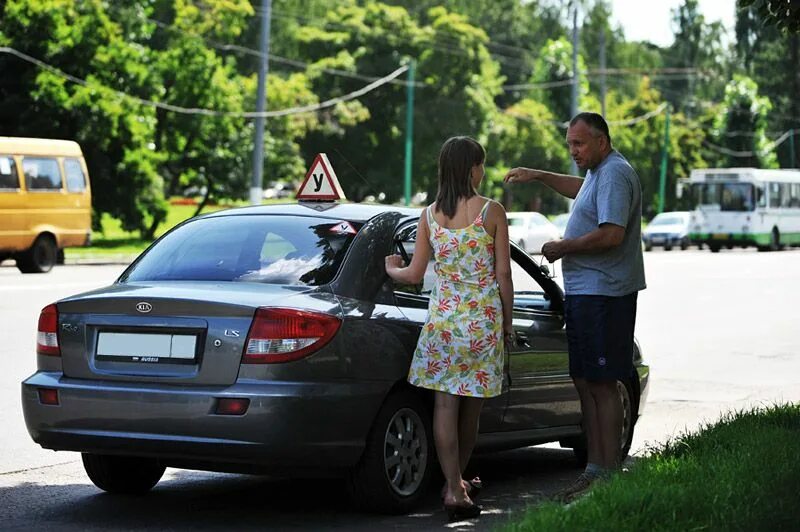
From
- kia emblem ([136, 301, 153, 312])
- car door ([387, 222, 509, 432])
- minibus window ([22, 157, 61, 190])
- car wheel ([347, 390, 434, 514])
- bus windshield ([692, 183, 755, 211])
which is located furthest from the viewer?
bus windshield ([692, 183, 755, 211])

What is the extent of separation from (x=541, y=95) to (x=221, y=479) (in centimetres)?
8630

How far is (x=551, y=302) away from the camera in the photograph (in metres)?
8.67

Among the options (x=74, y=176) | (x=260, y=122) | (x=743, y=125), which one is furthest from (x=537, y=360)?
(x=743, y=125)

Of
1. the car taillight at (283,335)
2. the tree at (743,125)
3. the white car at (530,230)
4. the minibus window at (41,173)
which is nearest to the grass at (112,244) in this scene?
the minibus window at (41,173)

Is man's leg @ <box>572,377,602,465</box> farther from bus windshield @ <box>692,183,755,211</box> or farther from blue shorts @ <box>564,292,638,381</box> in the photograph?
bus windshield @ <box>692,183,755,211</box>

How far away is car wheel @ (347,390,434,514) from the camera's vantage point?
6.97 metres

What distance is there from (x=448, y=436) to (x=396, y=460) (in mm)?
264

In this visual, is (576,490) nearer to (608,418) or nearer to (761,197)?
(608,418)

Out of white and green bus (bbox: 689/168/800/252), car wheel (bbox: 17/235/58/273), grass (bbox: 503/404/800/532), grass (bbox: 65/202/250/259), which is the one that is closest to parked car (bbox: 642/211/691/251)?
white and green bus (bbox: 689/168/800/252)

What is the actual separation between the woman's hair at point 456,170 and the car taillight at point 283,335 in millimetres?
796

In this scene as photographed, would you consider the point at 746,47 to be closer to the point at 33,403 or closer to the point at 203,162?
the point at 203,162

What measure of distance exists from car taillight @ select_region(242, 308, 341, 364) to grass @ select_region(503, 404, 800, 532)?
47.6 inches

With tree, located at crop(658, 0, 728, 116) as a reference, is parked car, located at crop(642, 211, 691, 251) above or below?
below

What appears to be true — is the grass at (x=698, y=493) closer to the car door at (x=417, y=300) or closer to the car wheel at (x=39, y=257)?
the car door at (x=417, y=300)
